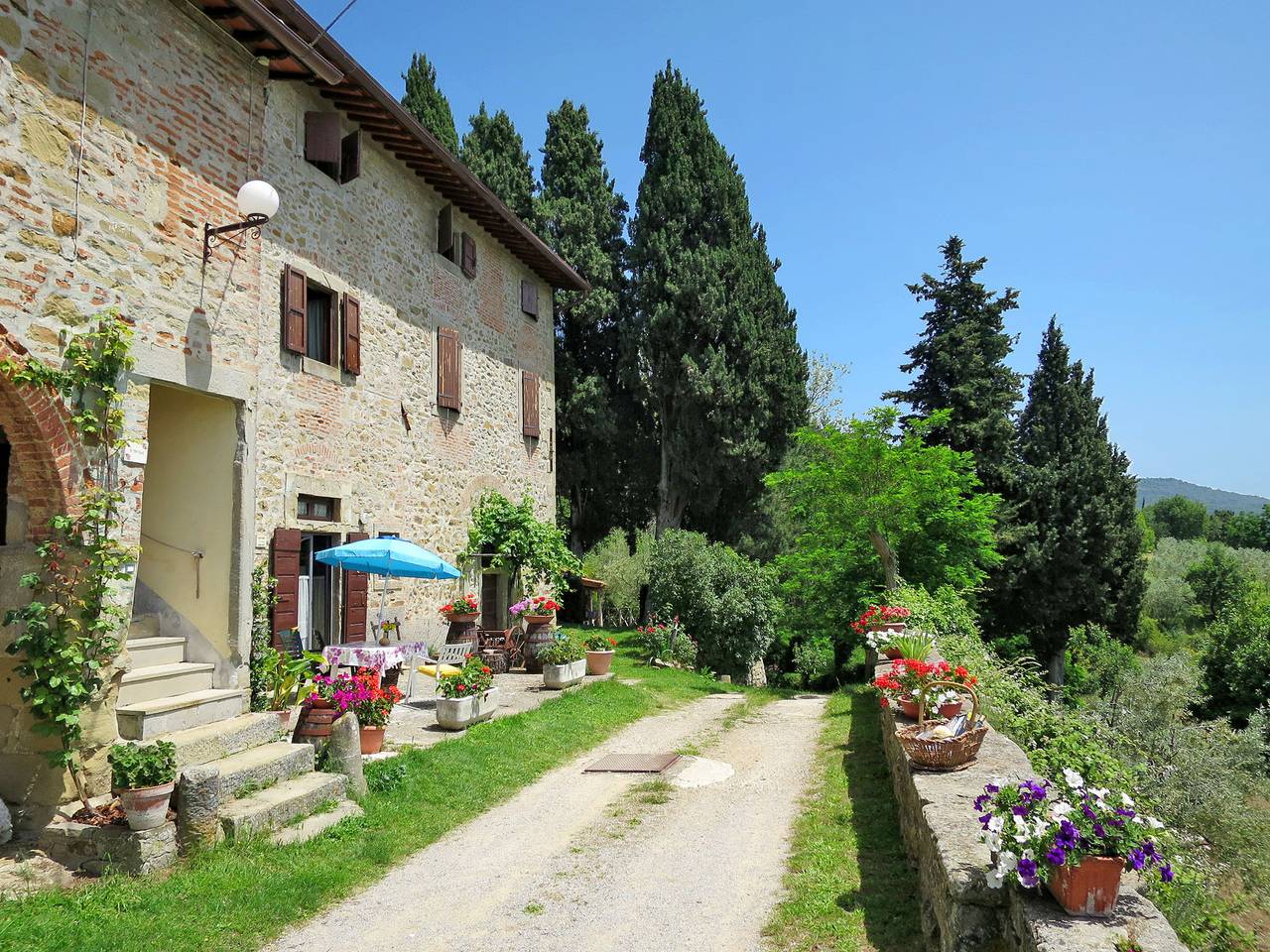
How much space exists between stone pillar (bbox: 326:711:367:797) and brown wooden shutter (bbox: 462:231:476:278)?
33.6ft

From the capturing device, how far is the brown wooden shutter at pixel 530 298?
17.7 metres

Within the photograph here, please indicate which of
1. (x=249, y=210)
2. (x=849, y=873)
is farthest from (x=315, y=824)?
(x=249, y=210)

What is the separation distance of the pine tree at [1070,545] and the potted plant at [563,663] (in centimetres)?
1845

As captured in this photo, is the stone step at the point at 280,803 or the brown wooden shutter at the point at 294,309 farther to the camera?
the brown wooden shutter at the point at 294,309

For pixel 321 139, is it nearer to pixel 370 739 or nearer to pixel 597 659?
pixel 370 739

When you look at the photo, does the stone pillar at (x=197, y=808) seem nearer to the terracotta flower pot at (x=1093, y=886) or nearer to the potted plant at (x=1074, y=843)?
the potted plant at (x=1074, y=843)

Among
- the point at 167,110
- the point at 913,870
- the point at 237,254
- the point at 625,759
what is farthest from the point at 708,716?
the point at 167,110

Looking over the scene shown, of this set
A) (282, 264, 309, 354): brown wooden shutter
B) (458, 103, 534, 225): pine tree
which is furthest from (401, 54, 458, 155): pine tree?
(282, 264, 309, 354): brown wooden shutter

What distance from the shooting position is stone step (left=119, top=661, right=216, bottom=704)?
21.2 ft

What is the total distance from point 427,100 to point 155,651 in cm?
2500

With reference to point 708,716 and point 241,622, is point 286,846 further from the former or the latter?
point 708,716

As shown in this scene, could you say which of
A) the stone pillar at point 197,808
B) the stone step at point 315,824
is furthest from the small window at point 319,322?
the stone pillar at point 197,808

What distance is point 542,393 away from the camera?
18344 mm

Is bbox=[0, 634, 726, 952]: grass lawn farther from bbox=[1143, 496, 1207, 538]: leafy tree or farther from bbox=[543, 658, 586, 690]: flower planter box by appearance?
bbox=[1143, 496, 1207, 538]: leafy tree
